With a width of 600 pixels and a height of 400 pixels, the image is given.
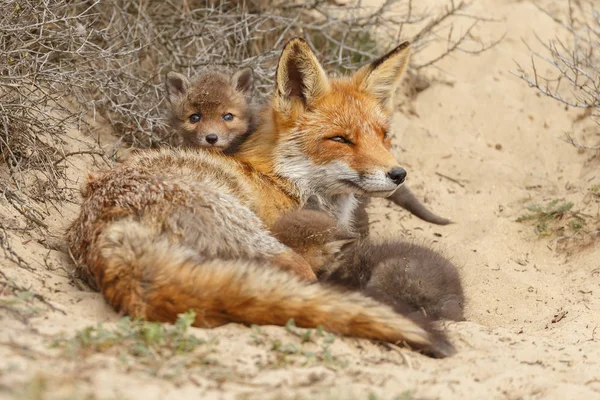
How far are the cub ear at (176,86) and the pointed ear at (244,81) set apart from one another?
49 centimetres

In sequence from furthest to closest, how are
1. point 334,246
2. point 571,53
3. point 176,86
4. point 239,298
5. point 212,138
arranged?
point 571,53 < point 176,86 < point 212,138 < point 334,246 < point 239,298

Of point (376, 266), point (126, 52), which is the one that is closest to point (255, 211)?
point (376, 266)

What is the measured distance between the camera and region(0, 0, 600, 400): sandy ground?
3.41 metres

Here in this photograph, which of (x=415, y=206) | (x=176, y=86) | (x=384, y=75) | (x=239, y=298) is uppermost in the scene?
(x=384, y=75)

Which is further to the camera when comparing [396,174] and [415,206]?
[415,206]

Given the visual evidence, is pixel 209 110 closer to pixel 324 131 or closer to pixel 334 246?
pixel 324 131

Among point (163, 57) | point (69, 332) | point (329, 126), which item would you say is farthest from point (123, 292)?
point (163, 57)

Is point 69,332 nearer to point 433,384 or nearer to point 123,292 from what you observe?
point 123,292

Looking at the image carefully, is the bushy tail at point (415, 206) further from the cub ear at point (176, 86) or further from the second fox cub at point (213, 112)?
the cub ear at point (176, 86)

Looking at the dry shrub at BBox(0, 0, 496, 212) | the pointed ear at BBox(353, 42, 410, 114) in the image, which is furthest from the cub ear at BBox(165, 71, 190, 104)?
the pointed ear at BBox(353, 42, 410, 114)

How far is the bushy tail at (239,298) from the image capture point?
3996 mm

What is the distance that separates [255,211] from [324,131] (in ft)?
2.89

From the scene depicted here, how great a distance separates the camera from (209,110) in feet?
22.0

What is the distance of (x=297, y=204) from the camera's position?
571 cm
